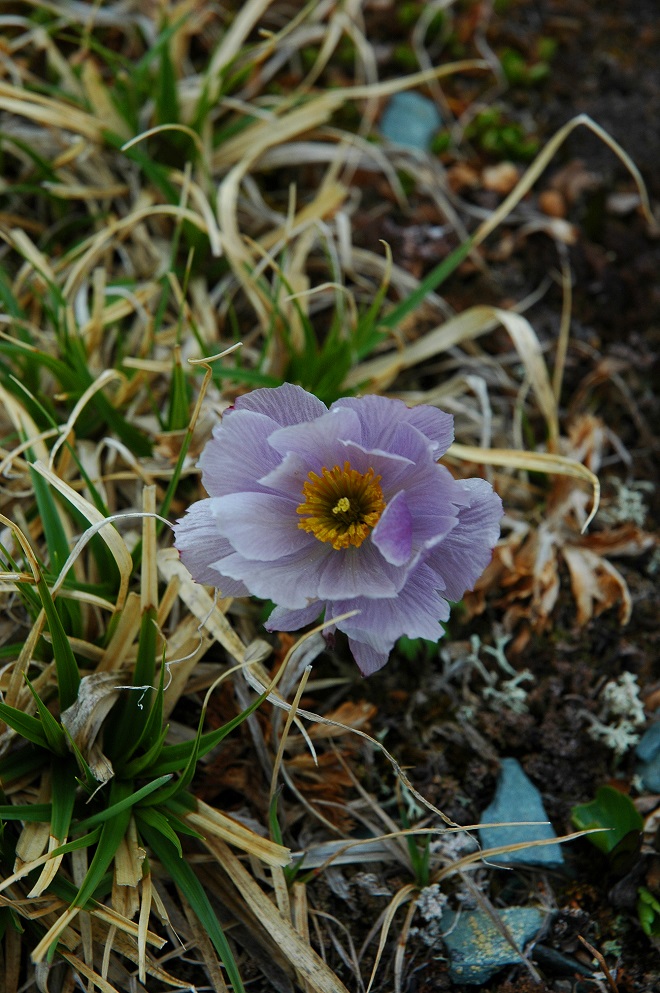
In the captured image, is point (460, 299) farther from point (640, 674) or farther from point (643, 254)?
point (640, 674)

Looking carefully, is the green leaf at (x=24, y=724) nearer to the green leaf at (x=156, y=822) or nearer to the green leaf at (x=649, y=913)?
the green leaf at (x=156, y=822)

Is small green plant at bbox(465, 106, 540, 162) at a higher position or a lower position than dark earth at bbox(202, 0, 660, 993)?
higher

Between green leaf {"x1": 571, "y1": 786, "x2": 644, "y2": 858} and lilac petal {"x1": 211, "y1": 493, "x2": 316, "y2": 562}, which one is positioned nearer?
lilac petal {"x1": 211, "y1": 493, "x2": 316, "y2": 562}

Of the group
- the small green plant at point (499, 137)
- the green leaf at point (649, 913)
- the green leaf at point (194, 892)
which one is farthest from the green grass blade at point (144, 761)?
the small green plant at point (499, 137)

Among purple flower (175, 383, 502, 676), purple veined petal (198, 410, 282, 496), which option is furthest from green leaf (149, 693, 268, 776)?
purple veined petal (198, 410, 282, 496)

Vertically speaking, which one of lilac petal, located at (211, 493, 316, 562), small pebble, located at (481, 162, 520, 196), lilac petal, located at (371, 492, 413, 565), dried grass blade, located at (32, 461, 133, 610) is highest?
small pebble, located at (481, 162, 520, 196)

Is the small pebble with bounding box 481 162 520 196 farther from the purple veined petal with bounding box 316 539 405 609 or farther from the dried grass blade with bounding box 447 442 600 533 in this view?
the purple veined petal with bounding box 316 539 405 609

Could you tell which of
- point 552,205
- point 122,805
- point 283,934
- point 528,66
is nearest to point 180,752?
point 122,805
